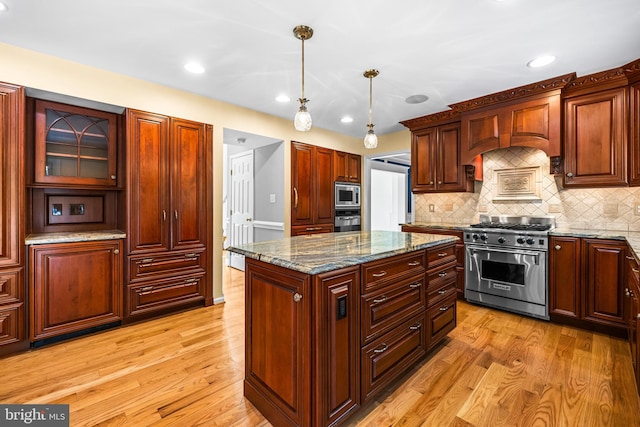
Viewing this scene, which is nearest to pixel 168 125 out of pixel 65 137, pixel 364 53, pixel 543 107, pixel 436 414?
pixel 65 137

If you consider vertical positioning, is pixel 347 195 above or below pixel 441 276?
above

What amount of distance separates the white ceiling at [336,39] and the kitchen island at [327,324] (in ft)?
5.13

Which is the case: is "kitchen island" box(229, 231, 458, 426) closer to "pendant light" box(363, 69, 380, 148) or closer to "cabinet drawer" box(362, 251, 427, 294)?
"cabinet drawer" box(362, 251, 427, 294)

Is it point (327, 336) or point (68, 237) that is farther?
point (68, 237)

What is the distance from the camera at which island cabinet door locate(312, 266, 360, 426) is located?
4.50 feet

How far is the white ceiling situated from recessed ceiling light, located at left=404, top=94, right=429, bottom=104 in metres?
0.19

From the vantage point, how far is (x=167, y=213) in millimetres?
3135

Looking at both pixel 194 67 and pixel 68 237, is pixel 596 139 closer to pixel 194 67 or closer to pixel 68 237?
pixel 194 67

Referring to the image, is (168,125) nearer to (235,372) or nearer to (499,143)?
(235,372)

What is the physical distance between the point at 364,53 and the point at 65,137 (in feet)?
9.41

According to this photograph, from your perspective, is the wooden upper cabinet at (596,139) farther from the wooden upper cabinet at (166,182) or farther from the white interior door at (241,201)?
the white interior door at (241,201)

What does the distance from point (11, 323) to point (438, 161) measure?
4740mm

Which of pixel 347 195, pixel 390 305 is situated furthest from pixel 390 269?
pixel 347 195

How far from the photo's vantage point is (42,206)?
2822mm
